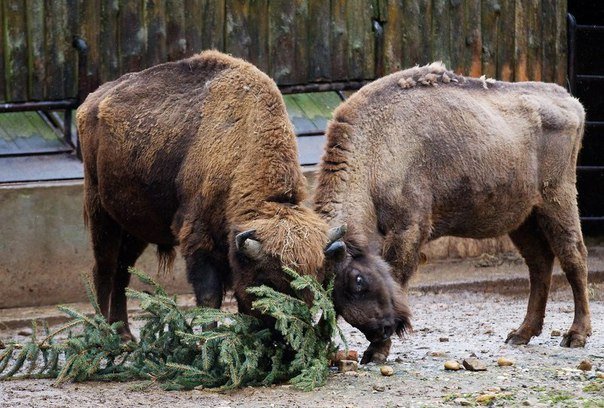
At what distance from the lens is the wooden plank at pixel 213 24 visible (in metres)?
10.8

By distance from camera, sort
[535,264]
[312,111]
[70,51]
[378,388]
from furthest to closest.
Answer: [312,111], [70,51], [535,264], [378,388]

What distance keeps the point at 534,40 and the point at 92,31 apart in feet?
15.5

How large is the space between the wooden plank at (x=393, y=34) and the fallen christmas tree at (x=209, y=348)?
515cm

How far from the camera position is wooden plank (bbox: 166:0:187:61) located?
10656 millimetres

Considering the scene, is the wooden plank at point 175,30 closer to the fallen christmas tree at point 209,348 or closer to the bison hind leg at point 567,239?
the bison hind leg at point 567,239

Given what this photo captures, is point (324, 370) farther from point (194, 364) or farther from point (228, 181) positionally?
point (228, 181)

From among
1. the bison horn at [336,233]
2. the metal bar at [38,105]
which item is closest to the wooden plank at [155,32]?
the metal bar at [38,105]

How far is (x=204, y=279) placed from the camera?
744 cm

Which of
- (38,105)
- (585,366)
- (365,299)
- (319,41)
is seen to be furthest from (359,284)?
(319,41)

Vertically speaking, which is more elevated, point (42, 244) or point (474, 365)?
point (474, 365)

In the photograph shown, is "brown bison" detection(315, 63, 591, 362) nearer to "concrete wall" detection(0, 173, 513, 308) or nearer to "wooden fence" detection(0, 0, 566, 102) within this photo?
"wooden fence" detection(0, 0, 566, 102)

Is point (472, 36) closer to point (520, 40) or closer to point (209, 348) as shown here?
point (520, 40)

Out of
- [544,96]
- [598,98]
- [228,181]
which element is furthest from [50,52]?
[598,98]

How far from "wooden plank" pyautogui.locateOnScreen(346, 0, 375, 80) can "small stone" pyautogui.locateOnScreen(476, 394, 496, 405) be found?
5.73 meters
